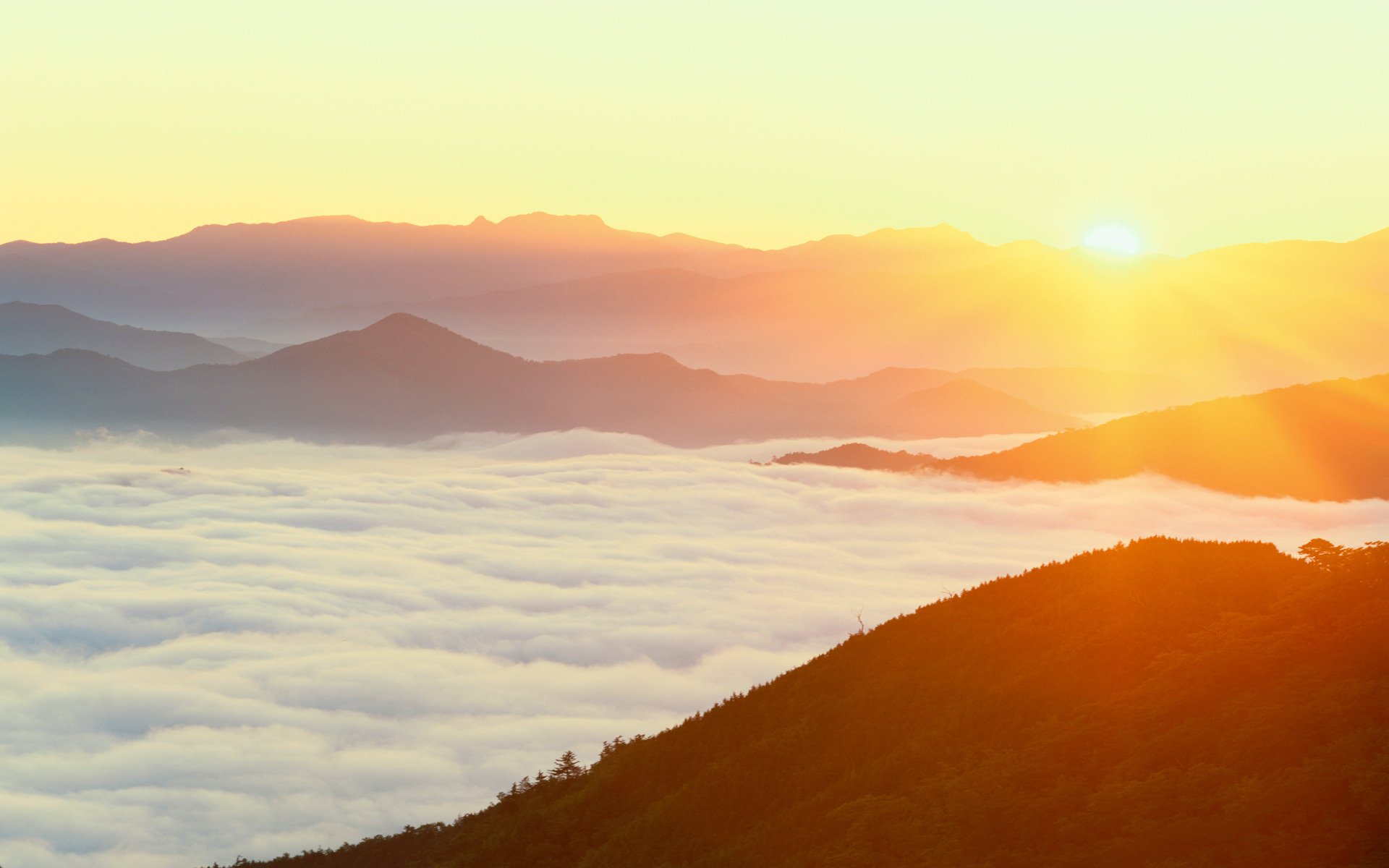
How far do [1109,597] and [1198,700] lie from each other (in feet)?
21.6

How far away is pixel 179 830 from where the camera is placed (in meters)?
108

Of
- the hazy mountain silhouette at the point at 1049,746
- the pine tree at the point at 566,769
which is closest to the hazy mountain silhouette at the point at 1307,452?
the hazy mountain silhouette at the point at 1049,746

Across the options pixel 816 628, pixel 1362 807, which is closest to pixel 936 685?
pixel 1362 807

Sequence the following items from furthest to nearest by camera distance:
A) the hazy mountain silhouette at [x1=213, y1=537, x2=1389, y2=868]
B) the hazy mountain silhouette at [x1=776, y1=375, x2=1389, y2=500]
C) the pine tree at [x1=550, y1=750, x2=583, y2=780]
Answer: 1. the hazy mountain silhouette at [x1=776, y1=375, x2=1389, y2=500]
2. the pine tree at [x1=550, y1=750, x2=583, y2=780]
3. the hazy mountain silhouette at [x1=213, y1=537, x2=1389, y2=868]

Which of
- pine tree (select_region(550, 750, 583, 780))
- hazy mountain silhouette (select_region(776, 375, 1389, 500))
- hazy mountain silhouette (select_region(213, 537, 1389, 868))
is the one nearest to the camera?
hazy mountain silhouette (select_region(213, 537, 1389, 868))

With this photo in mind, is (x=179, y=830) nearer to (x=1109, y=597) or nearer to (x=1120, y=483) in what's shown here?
(x=1109, y=597)

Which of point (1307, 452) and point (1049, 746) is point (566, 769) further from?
point (1307, 452)

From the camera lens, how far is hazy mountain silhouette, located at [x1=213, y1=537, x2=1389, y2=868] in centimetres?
1645

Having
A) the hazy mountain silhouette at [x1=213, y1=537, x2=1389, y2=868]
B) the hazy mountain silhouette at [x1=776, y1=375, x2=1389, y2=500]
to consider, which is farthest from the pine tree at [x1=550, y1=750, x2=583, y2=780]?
the hazy mountain silhouette at [x1=776, y1=375, x2=1389, y2=500]

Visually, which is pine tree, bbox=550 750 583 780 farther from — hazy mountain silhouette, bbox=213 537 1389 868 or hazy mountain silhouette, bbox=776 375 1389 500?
hazy mountain silhouette, bbox=776 375 1389 500

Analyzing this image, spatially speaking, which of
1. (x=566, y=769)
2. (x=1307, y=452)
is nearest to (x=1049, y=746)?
(x=566, y=769)

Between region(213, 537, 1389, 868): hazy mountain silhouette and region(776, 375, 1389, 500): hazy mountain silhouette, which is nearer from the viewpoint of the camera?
region(213, 537, 1389, 868): hazy mountain silhouette

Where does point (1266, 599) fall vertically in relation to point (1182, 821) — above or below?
above

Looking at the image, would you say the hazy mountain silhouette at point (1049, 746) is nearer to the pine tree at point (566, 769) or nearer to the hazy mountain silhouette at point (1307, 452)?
the pine tree at point (566, 769)
